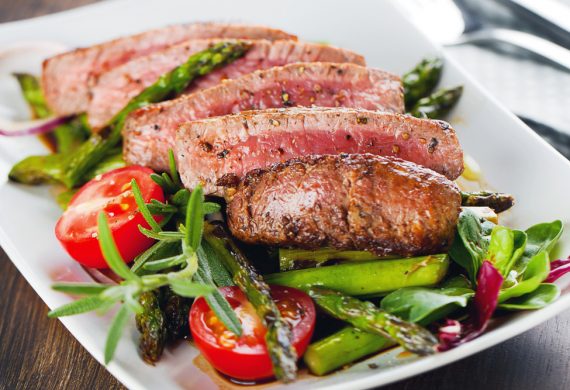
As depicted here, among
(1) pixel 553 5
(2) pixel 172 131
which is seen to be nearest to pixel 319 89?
(2) pixel 172 131

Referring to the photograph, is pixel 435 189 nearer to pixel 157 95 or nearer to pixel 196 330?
pixel 196 330

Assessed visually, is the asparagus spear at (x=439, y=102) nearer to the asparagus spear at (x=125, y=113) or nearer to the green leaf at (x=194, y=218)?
the asparagus spear at (x=125, y=113)

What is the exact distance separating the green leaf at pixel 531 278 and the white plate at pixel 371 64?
0.12m

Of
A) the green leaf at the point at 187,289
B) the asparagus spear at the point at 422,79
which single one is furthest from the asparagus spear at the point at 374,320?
the asparagus spear at the point at 422,79

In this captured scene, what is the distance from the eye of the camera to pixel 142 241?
4109 mm

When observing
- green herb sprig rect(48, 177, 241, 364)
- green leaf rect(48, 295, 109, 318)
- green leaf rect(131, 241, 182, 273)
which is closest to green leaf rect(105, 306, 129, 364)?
green herb sprig rect(48, 177, 241, 364)

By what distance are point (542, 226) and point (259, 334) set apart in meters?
1.82

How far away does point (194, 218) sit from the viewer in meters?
3.32

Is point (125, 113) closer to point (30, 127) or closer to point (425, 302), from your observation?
point (30, 127)

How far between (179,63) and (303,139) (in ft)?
5.96

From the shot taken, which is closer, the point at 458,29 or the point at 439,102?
the point at 439,102

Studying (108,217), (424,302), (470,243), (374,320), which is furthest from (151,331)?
(470,243)

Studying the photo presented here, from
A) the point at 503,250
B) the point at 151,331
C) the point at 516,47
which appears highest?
the point at 516,47

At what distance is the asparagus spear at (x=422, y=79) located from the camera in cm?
529
